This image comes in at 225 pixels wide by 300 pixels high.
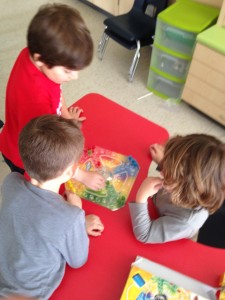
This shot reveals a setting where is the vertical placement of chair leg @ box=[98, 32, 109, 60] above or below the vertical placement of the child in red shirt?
below

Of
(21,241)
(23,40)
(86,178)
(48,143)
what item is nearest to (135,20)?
(23,40)

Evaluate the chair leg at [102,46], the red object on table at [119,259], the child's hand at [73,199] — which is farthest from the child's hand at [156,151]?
the chair leg at [102,46]

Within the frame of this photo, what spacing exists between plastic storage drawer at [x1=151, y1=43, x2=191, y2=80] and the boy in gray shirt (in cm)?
176

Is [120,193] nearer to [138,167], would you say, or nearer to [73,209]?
[138,167]

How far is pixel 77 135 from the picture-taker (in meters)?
0.82

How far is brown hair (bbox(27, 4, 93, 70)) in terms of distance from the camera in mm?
902

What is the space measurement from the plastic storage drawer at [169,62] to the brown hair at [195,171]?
1.64 meters

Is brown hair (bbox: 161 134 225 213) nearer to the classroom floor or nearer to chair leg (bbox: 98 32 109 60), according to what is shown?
the classroom floor

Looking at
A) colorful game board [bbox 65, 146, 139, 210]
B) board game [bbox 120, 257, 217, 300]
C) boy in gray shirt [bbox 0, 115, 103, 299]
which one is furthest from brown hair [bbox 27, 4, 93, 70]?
board game [bbox 120, 257, 217, 300]

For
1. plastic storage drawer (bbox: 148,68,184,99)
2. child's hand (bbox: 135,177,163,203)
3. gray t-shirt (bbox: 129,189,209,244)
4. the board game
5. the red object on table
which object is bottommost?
plastic storage drawer (bbox: 148,68,184,99)

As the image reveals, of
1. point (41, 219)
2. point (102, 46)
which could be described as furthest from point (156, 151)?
point (102, 46)

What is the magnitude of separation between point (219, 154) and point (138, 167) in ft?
1.18

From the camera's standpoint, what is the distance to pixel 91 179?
3.38 ft

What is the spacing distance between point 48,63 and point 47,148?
0.34m
